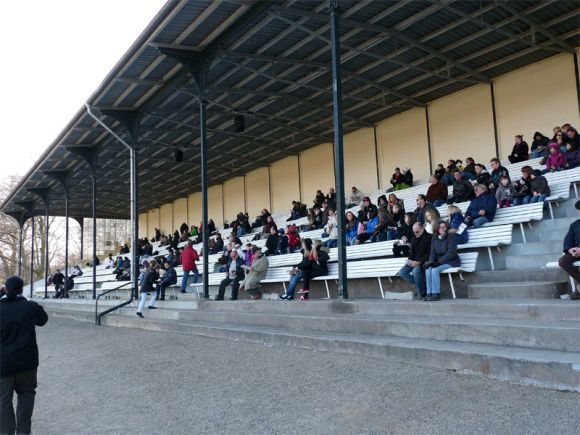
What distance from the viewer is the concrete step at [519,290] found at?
717cm

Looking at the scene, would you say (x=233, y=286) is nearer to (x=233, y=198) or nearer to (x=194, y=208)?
(x=233, y=198)

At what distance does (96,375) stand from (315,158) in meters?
17.2

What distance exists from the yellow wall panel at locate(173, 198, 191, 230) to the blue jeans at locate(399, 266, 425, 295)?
26769mm

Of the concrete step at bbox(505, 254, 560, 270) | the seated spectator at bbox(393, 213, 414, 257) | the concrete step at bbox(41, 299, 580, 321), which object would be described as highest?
the seated spectator at bbox(393, 213, 414, 257)

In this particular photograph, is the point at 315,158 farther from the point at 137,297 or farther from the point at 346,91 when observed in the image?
the point at 137,297

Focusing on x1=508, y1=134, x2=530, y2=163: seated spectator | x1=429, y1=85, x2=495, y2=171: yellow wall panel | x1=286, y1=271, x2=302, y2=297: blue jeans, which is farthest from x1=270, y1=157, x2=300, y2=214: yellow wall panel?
x1=286, y1=271, x2=302, y2=297: blue jeans

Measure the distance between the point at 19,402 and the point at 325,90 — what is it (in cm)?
1333

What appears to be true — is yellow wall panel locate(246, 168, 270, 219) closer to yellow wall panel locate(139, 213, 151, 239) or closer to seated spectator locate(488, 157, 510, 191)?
yellow wall panel locate(139, 213, 151, 239)

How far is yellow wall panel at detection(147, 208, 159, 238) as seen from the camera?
39.0 meters

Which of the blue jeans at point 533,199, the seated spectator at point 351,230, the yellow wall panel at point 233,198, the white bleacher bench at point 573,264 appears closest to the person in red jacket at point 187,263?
the seated spectator at point 351,230

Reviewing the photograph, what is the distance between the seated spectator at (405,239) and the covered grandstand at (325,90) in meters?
2.01

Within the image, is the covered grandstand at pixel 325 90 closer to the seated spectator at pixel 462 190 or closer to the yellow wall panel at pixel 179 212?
the seated spectator at pixel 462 190

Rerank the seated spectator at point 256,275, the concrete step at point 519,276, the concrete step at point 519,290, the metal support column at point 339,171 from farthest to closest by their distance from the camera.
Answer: the seated spectator at point 256,275, the metal support column at point 339,171, the concrete step at point 519,276, the concrete step at point 519,290

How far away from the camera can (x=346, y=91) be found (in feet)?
56.7
